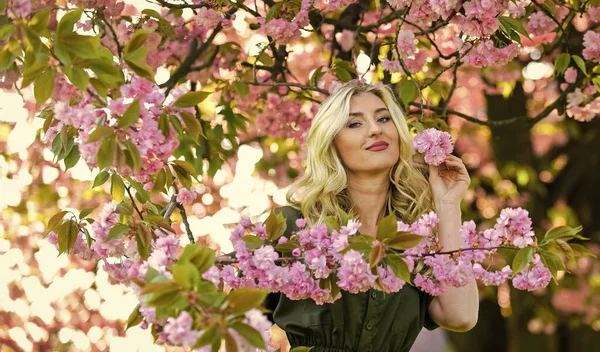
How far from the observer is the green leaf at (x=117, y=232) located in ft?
7.74

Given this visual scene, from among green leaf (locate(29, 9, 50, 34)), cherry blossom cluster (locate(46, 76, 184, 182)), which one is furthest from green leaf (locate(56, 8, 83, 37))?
cherry blossom cluster (locate(46, 76, 184, 182))

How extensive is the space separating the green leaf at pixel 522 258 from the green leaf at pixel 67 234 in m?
1.23

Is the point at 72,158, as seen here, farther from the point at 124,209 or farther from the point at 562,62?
the point at 562,62

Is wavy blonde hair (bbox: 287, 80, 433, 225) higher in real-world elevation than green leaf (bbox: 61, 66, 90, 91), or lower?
lower

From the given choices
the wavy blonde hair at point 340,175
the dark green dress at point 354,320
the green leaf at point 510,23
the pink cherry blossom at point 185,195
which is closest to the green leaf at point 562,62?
the green leaf at point 510,23

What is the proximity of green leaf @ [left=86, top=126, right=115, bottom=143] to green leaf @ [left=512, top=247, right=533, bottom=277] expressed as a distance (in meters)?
Result: 0.99

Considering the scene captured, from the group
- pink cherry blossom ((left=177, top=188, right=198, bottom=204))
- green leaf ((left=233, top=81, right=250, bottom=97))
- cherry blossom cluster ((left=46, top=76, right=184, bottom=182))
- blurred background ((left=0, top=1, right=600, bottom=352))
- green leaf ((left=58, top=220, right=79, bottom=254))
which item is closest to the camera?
cherry blossom cluster ((left=46, top=76, right=184, bottom=182))

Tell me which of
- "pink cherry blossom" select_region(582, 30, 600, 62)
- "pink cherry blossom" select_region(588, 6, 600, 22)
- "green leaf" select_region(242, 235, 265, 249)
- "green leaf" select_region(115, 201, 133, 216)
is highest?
"green leaf" select_region(242, 235, 265, 249)

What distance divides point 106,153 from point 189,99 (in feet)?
0.86

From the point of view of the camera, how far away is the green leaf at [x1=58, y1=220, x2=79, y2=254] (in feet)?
8.41

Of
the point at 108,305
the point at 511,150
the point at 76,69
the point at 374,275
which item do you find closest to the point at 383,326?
the point at 374,275

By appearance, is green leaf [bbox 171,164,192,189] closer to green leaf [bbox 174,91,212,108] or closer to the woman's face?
green leaf [bbox 174,91,212,108]

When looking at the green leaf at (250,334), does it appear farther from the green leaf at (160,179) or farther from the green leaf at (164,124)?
the green leaf at (160,179)

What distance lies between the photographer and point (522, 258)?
214 centimetres
